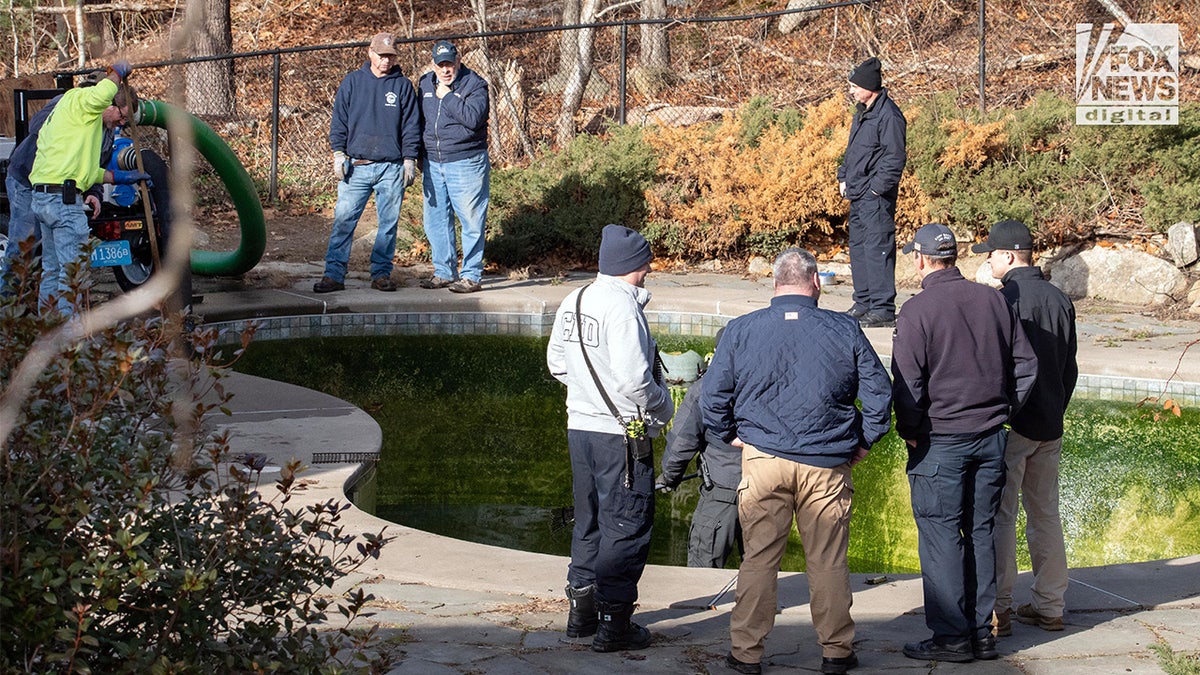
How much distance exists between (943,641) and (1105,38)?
1360cm

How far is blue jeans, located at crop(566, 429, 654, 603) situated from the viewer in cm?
471

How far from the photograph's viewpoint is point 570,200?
12531mm

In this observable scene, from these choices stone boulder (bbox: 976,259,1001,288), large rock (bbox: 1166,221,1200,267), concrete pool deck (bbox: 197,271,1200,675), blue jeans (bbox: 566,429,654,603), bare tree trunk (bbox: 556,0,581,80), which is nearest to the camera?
Answer: concrete pool deck (bbox: 197,271,1200,675)

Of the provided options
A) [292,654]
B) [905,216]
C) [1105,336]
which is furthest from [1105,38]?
[292,654]

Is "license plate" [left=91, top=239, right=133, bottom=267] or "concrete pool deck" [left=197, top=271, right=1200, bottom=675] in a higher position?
"license plate" [left=91, top=239, right=133, bottom=267]

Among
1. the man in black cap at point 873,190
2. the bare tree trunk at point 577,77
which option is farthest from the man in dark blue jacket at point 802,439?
the bare tree trunk at point 577,77

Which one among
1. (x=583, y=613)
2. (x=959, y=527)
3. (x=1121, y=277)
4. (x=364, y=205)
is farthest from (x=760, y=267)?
(x=583, y=613)

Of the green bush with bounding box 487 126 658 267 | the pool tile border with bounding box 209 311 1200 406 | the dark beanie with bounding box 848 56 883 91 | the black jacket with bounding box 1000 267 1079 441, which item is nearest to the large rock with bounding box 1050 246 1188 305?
the dark beanie with bounding box 848 56 883 91

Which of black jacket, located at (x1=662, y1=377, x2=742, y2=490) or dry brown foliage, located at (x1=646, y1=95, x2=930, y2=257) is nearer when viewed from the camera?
black jacket, located at (x1=662, y1=377, x2=742, y2=490)

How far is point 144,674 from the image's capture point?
292 centimetres

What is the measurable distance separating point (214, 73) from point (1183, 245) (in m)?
11.1

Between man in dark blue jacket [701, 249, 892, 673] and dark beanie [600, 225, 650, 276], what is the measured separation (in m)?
0.50

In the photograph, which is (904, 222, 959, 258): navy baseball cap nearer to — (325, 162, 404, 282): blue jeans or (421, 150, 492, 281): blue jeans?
(421, 150, 492, 281): blue jeans

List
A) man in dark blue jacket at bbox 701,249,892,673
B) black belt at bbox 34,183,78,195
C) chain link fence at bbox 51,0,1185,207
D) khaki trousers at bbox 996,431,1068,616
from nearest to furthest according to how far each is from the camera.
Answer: man in dark blue jacket at bbox 701,249,892,673
khaki trousers at bbox 996,431,1068,616
black belt at bbox 34,183,78,195
chain link fence at bbox 51,0,1185,207
